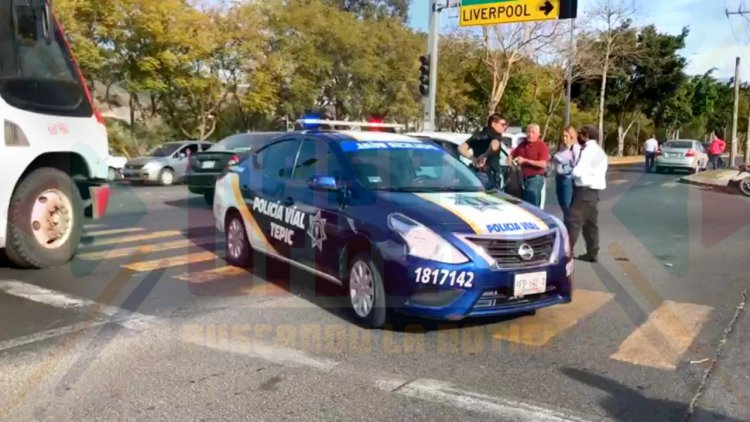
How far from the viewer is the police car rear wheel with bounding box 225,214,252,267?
774 centimetres

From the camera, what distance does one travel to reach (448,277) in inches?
201

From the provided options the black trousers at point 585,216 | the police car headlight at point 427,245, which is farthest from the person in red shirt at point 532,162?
the police car headlight at point 427,245

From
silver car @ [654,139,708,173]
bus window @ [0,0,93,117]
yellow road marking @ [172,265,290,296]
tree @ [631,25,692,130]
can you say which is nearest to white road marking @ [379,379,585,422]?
yellow road marking @ [172,265,290,296]

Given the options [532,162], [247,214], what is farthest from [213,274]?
[532,162]

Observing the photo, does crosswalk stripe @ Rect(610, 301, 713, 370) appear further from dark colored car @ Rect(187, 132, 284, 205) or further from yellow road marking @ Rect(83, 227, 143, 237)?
dark colored car @ Rect(187, 132, 284, 205)

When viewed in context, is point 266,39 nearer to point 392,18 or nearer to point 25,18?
point 392,18

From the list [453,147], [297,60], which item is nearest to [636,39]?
[297,60]

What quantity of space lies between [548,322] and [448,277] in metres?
1.32

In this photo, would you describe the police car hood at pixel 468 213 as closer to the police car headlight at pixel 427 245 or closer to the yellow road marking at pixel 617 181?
the police car headlight at pixel 427 245

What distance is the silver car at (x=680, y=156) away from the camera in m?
28.1

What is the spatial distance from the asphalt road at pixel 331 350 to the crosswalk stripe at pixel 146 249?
0.25 ft

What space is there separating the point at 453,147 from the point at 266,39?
836 inches

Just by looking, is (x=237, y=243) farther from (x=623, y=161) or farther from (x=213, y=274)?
(x=623, y=161)

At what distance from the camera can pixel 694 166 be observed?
28.3m
